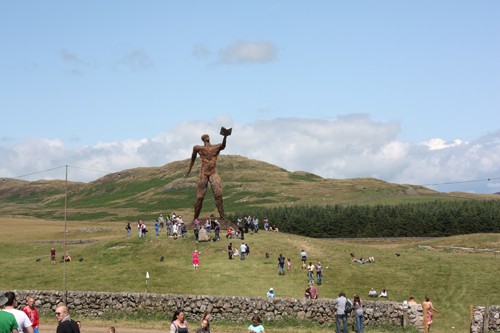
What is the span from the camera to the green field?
46188mm

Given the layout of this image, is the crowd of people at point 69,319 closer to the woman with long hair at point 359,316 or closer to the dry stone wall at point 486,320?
the woman with long hair at point 359,316

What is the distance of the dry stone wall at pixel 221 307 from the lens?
34.3 m

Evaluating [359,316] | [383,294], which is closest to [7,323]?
[359,316]

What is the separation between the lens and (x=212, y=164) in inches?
2416

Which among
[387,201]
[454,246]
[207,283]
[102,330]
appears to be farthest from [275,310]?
[387,201]

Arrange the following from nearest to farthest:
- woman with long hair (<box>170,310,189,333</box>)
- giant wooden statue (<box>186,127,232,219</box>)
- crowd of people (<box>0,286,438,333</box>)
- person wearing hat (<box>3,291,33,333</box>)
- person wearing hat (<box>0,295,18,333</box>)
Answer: person wearing hat (<box>0,295,18,333</box>) → crowd of people (<box>0,286,438,333</box>) → person wearing hat (<box>3,291,33,333</box>) → woman with long hair (<box>170,310,189,333</box>) → giant wooden statue (<box>186,127,232,219</box>)

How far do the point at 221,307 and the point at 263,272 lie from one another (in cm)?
1483

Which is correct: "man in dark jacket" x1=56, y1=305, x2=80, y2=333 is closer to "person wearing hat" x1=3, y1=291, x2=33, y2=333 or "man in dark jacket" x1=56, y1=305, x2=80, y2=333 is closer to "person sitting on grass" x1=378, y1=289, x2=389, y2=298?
"person wearing hat" x1=3, y1=291, x2=33, y2=333

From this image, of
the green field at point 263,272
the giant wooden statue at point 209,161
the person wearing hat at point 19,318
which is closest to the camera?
the person wearing hat at point 19,318

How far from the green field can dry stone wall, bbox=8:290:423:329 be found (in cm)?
538

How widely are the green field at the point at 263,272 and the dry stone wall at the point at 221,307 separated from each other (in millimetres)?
5383

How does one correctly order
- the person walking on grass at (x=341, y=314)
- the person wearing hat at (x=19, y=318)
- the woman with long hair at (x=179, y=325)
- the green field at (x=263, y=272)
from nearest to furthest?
the person wearing hat at (x=19, y=318) → the woman with long hair at (x=179, y=325) → the person walking on grass at (x=341, y=314) → the green field at (x=263, y=272)

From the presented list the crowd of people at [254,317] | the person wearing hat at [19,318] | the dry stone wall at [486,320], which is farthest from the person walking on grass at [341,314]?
the person wearing hat at [19,318]

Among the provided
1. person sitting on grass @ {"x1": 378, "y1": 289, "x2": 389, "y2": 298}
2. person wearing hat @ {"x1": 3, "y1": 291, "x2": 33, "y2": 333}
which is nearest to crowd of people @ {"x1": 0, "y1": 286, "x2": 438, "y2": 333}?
person wearing hat @ {"x1": 3, "y1": 291, "x2": 33, "y2": 333}
